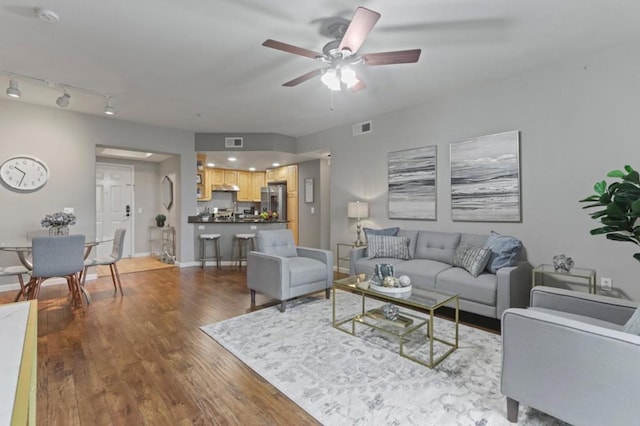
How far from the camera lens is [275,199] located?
812 cm

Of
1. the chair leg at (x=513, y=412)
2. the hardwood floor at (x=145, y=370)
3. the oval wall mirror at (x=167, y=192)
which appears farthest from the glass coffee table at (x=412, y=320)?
the oval wall mirror at (x=167, y=192)

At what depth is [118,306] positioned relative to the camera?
12.0ft

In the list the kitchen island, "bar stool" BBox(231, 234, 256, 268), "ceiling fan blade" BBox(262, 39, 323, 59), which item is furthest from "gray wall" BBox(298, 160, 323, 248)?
"ceiling fan blade" BBox(262, 39, 323, 59)

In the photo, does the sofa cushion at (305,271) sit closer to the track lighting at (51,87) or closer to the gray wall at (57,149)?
the track lighting at (51,87)

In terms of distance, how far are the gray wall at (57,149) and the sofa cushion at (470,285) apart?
5.38 m

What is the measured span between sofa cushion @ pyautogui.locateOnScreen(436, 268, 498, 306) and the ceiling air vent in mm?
4596

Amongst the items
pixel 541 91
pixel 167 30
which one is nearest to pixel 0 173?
pixel 167 30

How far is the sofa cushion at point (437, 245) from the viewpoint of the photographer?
150 inches

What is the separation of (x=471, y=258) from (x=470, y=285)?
0.35m

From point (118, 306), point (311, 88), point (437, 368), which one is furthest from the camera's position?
point (311, 88)

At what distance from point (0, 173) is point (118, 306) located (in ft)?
9.16

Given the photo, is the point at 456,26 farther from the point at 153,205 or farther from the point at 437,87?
the point at 153,205

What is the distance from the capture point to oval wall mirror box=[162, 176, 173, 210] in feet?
22.6

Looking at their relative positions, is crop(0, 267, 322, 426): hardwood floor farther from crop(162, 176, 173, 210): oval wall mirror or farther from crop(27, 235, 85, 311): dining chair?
crop(162, 176, 173, 210): oval wall mirror
